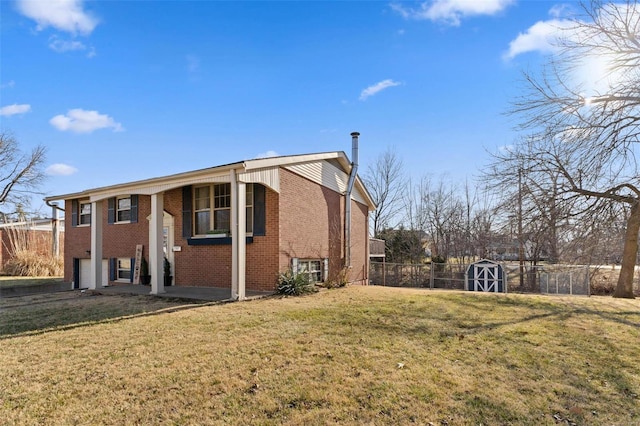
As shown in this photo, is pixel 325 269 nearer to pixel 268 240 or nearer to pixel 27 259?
pixel 268 240

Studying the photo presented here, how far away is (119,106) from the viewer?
480 inches

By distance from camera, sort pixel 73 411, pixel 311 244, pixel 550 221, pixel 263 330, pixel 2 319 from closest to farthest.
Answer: pixel 73 411, pixel 263 330, pixel 2 319, pixel 550 221, pixel 311 244

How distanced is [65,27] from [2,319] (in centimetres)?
702

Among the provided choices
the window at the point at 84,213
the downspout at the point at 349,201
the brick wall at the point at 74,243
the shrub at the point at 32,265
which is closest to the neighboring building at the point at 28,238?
the shrub at the point at 32,265

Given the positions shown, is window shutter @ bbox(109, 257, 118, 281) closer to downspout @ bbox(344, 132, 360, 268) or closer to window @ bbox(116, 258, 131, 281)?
window @ bbox(116, 258, 131, 281)

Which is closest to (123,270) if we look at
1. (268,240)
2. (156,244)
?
(156,244)

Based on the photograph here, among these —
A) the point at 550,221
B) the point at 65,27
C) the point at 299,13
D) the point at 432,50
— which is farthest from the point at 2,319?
the point at 550,221

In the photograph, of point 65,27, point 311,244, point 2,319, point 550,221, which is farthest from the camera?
point 311,244

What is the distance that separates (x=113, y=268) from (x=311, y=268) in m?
8.28

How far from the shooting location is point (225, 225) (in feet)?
38.8

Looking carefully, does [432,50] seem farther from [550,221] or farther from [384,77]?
[550,221]

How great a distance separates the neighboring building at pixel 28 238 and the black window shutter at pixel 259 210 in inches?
664

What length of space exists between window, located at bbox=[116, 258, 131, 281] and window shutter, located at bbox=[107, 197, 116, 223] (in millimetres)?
1734

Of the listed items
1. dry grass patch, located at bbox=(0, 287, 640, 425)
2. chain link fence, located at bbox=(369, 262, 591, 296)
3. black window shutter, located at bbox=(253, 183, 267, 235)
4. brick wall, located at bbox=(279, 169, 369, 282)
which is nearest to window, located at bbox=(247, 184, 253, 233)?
black window shutter, located at bbox=(253, 183, 267, 235)
